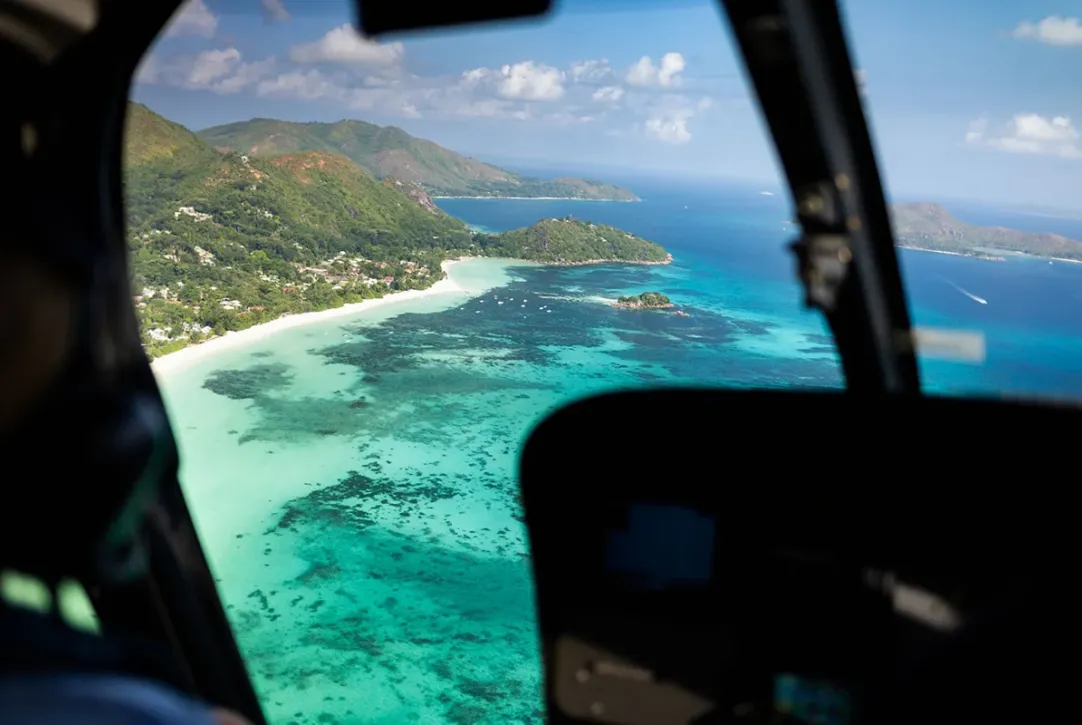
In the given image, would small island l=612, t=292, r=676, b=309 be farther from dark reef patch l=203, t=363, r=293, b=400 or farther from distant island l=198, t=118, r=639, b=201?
dark reef patch l=203, t=363, r=293, b=400

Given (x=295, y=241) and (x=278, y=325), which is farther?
(x=278, y=325)

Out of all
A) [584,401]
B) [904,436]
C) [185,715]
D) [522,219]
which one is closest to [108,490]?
[185,715]

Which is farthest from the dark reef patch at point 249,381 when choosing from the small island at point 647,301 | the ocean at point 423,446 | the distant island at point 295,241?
the small island at point 647,301

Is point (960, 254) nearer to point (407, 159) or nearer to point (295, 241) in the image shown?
point (407, 159)

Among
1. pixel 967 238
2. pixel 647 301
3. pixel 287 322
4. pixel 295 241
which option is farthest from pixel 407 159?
pixel 967 238

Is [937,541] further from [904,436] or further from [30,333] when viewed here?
[30,333]
